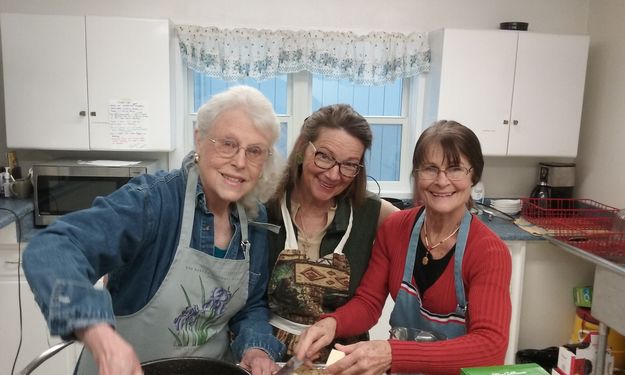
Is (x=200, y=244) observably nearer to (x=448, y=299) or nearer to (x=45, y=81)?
(x=448, y=299)

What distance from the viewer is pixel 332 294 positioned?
53.8 inches

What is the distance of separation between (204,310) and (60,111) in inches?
71.9

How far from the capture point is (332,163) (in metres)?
1.35

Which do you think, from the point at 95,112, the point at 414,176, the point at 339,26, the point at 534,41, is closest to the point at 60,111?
the point at 95,112

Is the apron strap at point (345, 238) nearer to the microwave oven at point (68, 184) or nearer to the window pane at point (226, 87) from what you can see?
the microwave oven at point (68, 184)

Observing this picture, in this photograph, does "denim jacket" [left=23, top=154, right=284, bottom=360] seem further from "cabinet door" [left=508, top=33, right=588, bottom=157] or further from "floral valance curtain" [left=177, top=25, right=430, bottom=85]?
"cabinet door" [left=508, top=33, right=588, bottom=157]

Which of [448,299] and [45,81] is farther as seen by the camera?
[45,81]

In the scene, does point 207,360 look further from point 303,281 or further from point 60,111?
point 60,111

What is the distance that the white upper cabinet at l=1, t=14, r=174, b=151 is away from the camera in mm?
2434

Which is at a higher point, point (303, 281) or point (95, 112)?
point (95, 112)

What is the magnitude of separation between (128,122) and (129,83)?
20 cm

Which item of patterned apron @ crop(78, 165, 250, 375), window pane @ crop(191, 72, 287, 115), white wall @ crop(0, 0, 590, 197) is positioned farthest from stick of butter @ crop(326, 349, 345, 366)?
white wall @ crop(0, 0, 590, 197)

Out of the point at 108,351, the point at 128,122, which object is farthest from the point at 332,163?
the point at 128,122

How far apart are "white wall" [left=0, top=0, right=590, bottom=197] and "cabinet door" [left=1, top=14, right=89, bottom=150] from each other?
36cm
